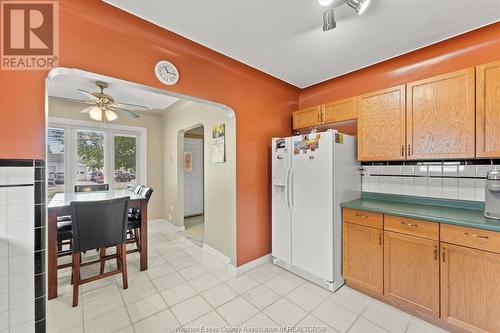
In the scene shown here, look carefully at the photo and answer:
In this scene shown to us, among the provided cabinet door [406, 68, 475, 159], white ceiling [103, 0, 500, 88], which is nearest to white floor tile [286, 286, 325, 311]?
cabinet door [406, 68, 475, 159]

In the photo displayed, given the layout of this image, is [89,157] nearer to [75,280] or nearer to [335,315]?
[75,280]

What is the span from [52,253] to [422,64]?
432 cm

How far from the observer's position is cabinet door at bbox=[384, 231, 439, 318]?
1.67m

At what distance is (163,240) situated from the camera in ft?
12.1

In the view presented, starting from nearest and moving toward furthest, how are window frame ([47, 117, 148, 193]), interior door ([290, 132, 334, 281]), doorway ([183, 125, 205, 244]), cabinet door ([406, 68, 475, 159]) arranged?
cabinet door ([406, 68, 475, 159]) < interior door ([290, 132, 334, 281]) < window frame ([47, 117, 148, 193]) < doorway ([183, 125, 205, 244])

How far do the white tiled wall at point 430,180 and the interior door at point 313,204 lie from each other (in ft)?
2.73

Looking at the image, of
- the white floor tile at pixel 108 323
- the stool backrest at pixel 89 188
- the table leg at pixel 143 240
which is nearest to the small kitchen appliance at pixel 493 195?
the white floor tile at pixel 108 323

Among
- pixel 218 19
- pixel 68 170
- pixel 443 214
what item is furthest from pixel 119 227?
pixel 443 214

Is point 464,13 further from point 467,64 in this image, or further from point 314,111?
point 314,111

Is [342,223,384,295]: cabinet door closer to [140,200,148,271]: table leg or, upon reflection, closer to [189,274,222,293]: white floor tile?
[189,274,222,293]: white floor tile

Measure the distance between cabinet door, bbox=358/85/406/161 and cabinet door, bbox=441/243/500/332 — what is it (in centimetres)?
96

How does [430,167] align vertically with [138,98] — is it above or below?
below

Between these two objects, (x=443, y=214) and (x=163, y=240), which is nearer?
(x=443, y=214)

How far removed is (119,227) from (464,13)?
372 cm
